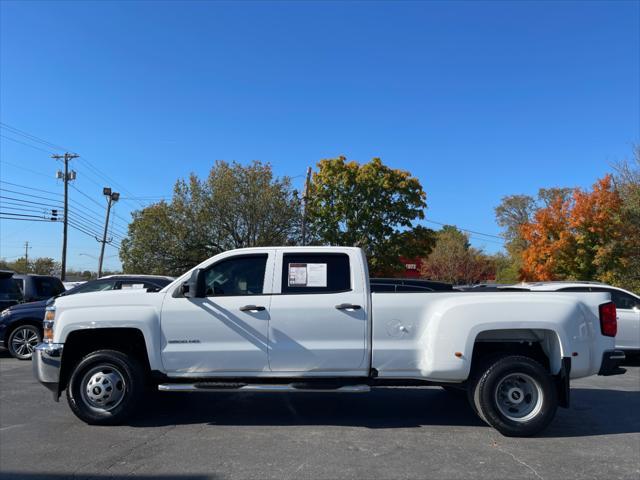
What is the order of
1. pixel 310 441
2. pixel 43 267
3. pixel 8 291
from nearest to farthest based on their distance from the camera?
pixel 310 441
pixel 8 291
pixel 43 267

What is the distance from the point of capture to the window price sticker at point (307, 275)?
19.9 ft

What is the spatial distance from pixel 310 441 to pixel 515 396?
2.30 meters

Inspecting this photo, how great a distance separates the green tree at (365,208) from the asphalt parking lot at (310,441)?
96.7 ft

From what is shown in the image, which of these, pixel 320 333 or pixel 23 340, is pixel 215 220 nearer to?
pixel 23 340

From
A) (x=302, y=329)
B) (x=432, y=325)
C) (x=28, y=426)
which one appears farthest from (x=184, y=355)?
(x=432, y=325)

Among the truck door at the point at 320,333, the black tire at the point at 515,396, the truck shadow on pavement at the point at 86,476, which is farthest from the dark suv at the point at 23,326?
the black tire at the point at 515,396

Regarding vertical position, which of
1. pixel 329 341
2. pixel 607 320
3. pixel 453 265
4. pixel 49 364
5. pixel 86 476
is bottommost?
pixel 86 476

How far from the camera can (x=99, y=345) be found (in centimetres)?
629

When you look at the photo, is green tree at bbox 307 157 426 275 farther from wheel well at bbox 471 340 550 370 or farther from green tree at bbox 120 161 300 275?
wheel well at bbox 471 340 550 370

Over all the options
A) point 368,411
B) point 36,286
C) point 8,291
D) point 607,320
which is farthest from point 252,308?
point 36,286

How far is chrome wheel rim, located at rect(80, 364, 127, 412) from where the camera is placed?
5.98 metres

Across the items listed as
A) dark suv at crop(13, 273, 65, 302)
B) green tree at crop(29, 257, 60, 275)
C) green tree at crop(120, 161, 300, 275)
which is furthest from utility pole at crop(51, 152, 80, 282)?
green tree at crop(29, 257, 60, 275)

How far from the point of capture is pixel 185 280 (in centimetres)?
607

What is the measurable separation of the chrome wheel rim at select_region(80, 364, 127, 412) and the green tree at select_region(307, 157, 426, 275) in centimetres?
3042
